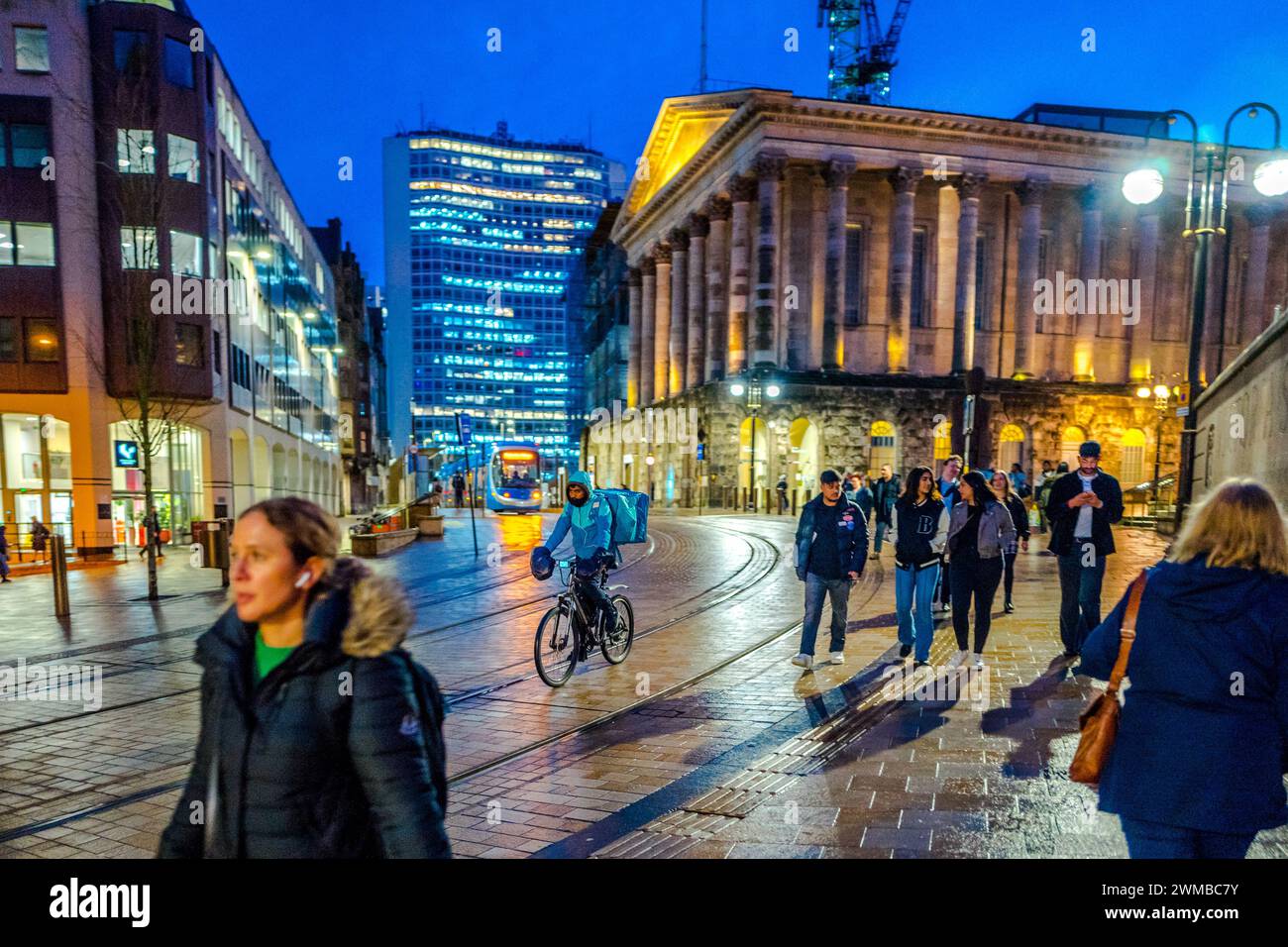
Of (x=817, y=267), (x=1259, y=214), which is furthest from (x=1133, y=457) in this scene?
(x=817, y=267)

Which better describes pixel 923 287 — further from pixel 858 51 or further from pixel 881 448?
pixel 858 51

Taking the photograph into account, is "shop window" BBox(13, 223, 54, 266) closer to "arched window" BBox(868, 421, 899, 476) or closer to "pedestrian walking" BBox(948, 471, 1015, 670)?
"pedestrian walking" BBox(948, 471, 1015, 670)

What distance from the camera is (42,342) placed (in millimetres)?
22172

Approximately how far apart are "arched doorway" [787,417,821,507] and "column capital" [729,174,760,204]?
1273 cm

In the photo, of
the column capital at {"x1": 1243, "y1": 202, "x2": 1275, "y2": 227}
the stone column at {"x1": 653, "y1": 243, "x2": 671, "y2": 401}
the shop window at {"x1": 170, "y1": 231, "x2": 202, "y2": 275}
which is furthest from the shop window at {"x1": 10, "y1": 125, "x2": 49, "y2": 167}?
the column capital at {"x1": 1243, "y1": 202, "x2": 1275, "y2": 227}

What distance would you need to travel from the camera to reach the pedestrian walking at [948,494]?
8.00 m

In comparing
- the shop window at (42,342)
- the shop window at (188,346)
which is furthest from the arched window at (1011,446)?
the shop window at (42,342)

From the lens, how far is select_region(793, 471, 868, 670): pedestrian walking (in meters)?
7.68
